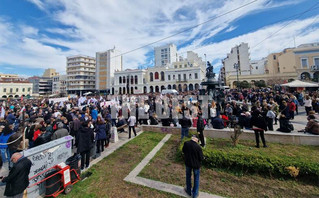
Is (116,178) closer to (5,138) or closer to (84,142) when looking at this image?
(84,142)

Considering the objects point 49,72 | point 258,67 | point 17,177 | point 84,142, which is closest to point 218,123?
point 84,142

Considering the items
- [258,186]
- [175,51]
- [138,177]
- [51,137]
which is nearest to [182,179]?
[138,177]

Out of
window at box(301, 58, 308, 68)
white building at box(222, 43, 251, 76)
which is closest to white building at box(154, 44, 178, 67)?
white building at box(222, 43, 251, 76)

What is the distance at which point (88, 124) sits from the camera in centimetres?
484

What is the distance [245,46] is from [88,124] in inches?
2347

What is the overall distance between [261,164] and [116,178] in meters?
4.29

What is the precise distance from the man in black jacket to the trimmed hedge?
4.75 meters

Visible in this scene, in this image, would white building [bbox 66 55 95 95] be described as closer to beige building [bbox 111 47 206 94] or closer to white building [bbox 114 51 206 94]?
beige building [bbox 111 47 206 94]

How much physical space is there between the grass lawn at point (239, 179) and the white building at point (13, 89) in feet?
241

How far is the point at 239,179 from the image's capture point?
378cm

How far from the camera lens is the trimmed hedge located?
3488mm

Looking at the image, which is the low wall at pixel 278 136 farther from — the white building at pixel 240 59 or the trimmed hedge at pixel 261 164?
the white building at pixel 240 59

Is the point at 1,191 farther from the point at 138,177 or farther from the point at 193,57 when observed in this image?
the point at 193,57

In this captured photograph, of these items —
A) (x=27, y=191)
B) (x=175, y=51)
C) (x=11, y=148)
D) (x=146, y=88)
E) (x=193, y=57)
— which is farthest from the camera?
(x=175, y=51)
